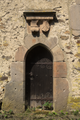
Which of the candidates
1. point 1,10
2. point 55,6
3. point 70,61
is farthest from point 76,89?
point 1,10

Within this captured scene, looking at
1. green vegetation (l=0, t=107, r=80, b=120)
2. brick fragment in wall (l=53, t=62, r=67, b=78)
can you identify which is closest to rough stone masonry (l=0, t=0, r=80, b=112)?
brick fragment in wall (l=53, t=62, r=67, b=78)

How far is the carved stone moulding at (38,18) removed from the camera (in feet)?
10.7

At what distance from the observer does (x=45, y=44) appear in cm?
335

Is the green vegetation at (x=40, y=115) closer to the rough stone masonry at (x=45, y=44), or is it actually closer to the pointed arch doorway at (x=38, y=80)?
the rough stone masonry at (x=45, y=44)

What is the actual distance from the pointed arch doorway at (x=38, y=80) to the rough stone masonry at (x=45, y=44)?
0.31m

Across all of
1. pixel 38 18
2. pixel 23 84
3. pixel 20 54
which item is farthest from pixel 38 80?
pixel 38 18

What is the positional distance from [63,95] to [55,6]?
239 cm

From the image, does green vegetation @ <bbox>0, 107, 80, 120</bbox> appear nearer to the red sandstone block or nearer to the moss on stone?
the moss on stone

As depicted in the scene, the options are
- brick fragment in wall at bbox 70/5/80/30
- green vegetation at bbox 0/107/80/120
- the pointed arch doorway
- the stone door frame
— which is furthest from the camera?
the pointed arch doorway

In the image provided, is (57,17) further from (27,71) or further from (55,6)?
(27,71)

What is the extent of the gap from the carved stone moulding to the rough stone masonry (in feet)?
0.31

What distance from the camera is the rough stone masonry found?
327 centimetres

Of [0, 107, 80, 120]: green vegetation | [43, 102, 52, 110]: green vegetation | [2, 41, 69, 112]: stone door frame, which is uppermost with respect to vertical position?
[2, 41, 69, 112]: stone door frame

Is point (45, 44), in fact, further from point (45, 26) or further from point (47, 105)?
point (47, 105)
